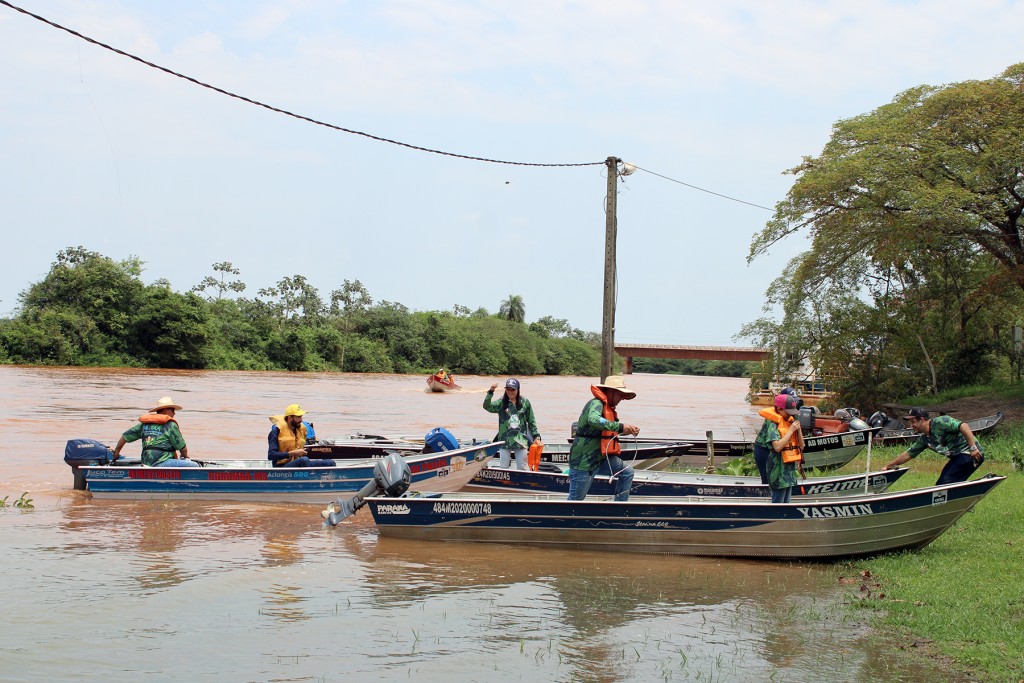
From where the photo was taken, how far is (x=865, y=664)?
6727 millimetres

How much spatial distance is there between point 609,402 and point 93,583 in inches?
200

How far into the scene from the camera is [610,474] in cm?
1022

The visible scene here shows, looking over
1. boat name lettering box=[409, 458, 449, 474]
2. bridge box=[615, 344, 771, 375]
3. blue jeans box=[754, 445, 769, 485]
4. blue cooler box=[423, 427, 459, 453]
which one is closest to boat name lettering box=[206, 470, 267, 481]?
boat name lettering box=[409, 458, 449, 474]

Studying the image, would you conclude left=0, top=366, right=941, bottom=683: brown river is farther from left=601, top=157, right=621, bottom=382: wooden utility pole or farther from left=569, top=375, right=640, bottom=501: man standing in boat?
left=601, top=157, right=621, bottom=382: wooden utility pole

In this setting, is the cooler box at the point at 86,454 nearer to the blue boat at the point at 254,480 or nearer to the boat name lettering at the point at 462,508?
the blue boat at the point at 254,480

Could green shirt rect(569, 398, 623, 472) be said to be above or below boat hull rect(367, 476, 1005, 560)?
above

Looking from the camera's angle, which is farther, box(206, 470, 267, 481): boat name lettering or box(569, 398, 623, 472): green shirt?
box(206, 470, 267, 481): boat name lettering

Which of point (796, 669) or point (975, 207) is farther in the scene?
point (975, 207)

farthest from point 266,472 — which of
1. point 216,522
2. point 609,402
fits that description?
point 609,402

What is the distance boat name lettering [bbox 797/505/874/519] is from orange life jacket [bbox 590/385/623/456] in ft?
6.32


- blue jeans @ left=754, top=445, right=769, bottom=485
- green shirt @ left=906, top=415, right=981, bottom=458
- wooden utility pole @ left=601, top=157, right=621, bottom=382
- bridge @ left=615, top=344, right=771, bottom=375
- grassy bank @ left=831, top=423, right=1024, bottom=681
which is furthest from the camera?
bridge @ left=615, top=344, right=771, bottom=375

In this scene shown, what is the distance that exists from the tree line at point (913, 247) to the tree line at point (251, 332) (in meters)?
43.4

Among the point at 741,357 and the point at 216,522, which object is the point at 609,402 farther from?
the point at 741,357

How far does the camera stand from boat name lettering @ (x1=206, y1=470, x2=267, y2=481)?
44.1 feet
